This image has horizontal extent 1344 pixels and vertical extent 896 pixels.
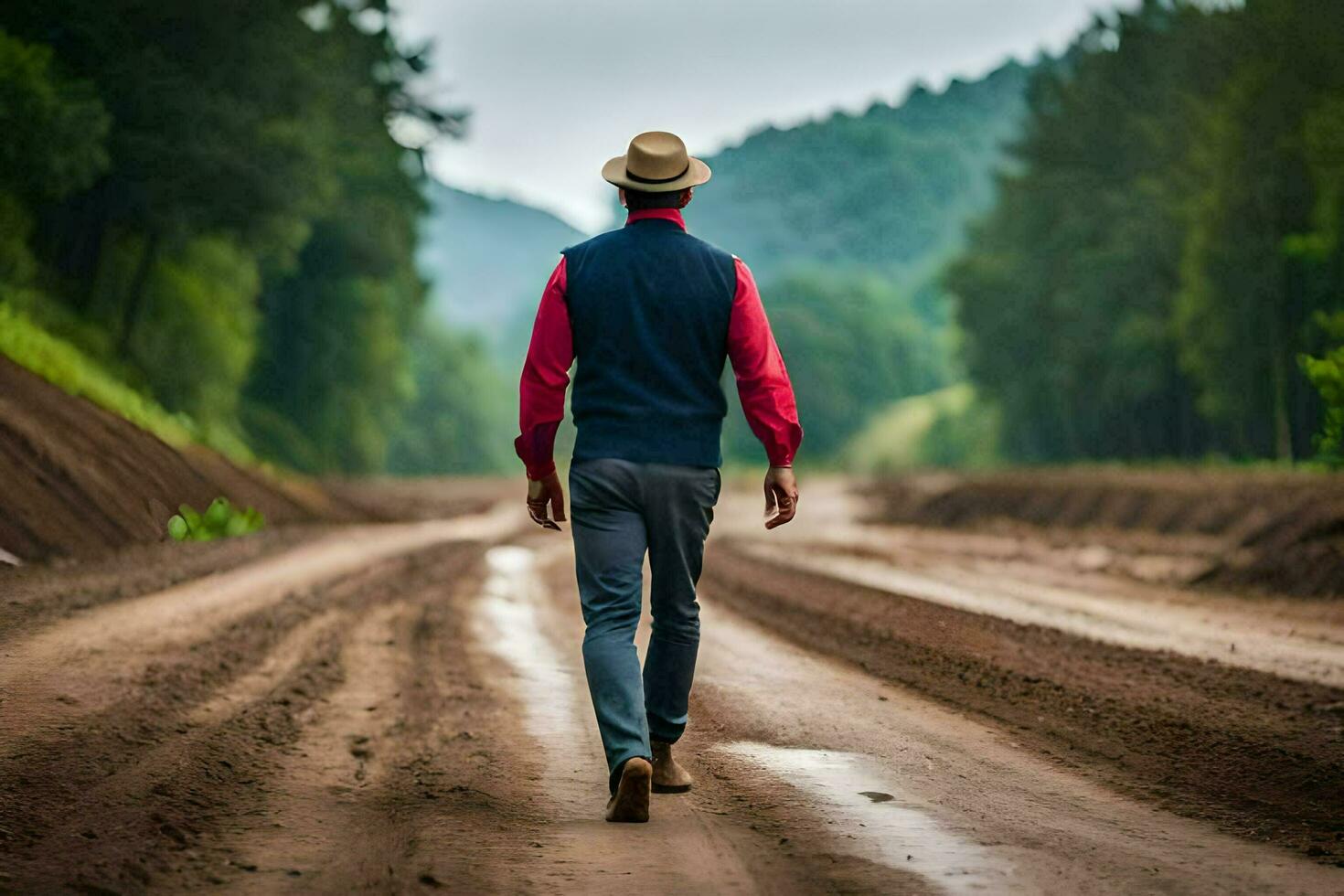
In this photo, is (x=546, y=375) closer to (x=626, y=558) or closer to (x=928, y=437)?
(x=626, y=558)

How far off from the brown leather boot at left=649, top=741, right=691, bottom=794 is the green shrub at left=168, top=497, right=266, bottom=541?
26.4ft

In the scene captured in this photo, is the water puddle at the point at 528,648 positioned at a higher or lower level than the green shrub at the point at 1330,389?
lower

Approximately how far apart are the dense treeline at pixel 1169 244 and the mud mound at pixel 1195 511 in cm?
193

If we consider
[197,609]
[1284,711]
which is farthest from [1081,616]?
[197,609]

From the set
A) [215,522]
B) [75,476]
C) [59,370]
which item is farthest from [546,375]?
[59,370]

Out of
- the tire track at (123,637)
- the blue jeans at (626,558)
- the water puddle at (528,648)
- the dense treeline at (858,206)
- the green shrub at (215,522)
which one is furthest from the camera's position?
the dense treeline at (858,206)

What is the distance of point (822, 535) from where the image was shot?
28.1 meters

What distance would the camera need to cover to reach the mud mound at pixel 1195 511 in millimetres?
17297

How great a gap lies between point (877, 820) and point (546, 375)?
6.36 ft

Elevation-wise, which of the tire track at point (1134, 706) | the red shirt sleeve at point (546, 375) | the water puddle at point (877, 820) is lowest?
the water puddle at point (877, 820)

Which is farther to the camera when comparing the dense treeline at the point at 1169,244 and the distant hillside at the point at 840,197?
the distant hillside at the point at 840,197

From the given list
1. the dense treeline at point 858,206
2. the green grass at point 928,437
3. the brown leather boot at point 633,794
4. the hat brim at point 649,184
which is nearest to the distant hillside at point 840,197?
the dense treeline at point 858,206

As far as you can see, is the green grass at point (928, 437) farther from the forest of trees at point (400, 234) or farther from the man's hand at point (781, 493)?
the man's hand at point (781, 493)

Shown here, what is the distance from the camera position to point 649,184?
214 inches
